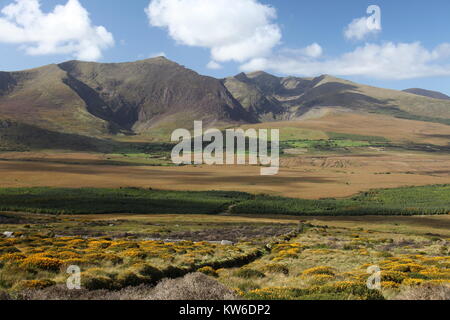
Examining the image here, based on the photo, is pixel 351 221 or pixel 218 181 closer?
pixel 351 221

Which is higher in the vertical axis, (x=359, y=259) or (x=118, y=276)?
(x=118, y=276)

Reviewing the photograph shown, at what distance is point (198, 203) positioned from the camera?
85.2 metres

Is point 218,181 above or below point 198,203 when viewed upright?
above

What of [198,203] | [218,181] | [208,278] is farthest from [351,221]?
[218,181]

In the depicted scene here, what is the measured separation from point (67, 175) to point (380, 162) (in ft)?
493

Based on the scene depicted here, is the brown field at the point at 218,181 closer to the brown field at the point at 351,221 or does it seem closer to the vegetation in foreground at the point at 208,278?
the brown field at the point at 351,221

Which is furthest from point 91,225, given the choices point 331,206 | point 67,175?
point 67,175

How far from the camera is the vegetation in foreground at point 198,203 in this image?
7719 cm

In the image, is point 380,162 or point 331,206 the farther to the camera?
point 380,162

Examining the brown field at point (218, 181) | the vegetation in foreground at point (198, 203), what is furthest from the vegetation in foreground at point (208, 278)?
the brown field at point (218, 181)

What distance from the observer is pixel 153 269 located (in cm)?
1780

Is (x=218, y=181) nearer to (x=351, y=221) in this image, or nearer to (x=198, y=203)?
(x=198, y=203)
